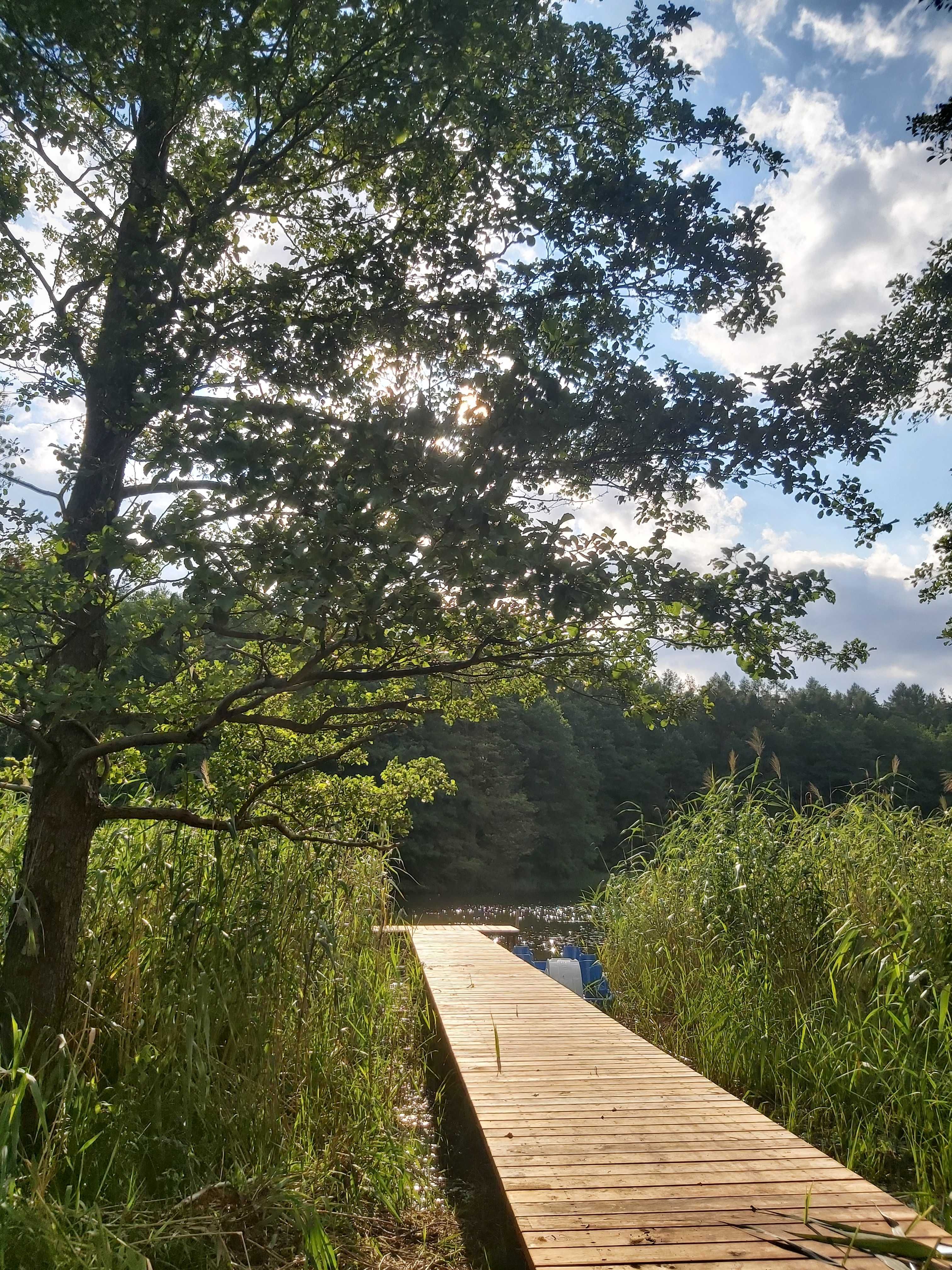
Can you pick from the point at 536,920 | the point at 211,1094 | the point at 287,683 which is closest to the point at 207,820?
the point at 287,683

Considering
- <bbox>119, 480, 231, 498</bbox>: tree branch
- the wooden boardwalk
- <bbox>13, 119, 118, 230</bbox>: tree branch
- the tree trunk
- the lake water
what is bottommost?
the lake water

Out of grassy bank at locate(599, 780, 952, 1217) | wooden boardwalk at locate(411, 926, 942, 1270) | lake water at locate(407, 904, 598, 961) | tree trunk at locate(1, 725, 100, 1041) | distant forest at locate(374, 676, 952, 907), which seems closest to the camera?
wooden boardwalk at locate(411, 926, 942, 1270)

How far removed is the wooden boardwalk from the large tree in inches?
62.0

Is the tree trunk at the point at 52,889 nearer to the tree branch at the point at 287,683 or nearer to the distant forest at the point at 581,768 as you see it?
the tree branch at the point at 287,683

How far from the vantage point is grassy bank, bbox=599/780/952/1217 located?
375cm

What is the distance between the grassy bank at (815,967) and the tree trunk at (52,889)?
10.3ft

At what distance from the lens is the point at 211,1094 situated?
3.18m

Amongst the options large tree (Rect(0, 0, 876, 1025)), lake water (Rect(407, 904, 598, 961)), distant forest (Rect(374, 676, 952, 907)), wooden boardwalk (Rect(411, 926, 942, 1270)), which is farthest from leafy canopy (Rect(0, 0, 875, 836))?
distant forest (Rect(374, 676, 952, 907))

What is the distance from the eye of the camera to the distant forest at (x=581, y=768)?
1005 inches

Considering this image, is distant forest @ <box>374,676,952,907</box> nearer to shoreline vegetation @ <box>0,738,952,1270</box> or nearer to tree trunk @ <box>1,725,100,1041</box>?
shoreline vegetation @ <box>0,738,952,1270</box>

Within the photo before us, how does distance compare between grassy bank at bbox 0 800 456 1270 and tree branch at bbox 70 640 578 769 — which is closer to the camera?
grassy bank at bbox 0 800 456 1270

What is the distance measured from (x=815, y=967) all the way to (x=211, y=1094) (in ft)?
11.1

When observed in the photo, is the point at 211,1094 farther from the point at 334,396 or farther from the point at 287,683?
the point at 334,396

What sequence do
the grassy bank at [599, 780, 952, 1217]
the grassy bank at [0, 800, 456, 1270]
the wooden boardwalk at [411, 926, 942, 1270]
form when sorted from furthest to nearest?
the grassy bank at [599, 780, 952, 1217] < the grassy bank at [0, 800, 456, 1270] < the wooden boardwalk at [411, 926, 942, 1270]
